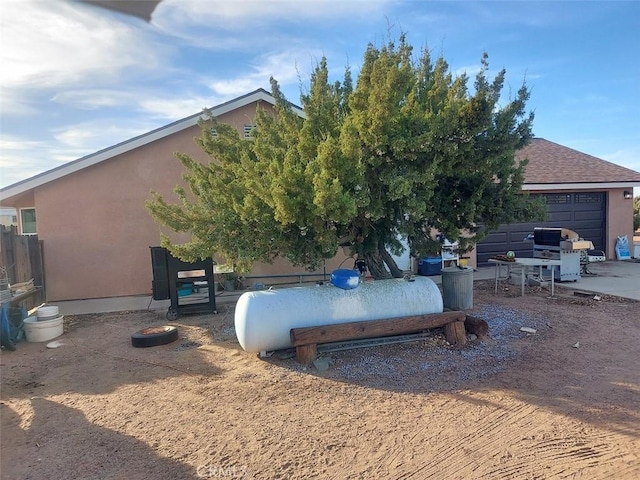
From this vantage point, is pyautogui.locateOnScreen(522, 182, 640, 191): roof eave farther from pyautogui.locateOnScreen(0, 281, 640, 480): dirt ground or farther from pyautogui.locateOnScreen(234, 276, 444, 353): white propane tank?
pyautogui.locateOnScreen(234, 276, 444, 353): white propane tank

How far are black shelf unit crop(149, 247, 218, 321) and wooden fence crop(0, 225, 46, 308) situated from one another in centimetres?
288

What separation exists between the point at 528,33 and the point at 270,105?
248 inches

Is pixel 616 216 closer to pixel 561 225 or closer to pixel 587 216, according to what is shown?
pixel 587 216

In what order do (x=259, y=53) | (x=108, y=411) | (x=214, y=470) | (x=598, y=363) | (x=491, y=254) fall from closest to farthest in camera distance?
(x=214, y=470) < (x=108, y=411) < (x=598, y=363) < (x=259, y=53) < (x=491, y=254)

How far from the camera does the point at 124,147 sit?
10.3 meters

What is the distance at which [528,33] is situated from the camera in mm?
6980

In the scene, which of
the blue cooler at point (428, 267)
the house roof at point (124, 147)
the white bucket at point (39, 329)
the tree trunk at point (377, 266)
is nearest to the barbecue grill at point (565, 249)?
the blue cooler at point (428, 267)

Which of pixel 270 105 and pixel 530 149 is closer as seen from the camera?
pixel 270 105

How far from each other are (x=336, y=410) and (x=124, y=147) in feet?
28.3

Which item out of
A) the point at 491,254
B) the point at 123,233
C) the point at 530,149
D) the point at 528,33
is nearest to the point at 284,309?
the point at 528,33

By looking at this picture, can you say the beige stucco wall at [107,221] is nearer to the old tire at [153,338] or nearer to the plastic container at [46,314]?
the plastic container at [46,314]

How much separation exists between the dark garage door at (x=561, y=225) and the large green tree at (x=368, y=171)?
7288 mm

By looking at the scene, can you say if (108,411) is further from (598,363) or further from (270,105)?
(270,105)

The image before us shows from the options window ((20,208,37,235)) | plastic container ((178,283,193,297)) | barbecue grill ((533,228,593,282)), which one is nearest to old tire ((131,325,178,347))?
plastic container ((178,283,193,297))
